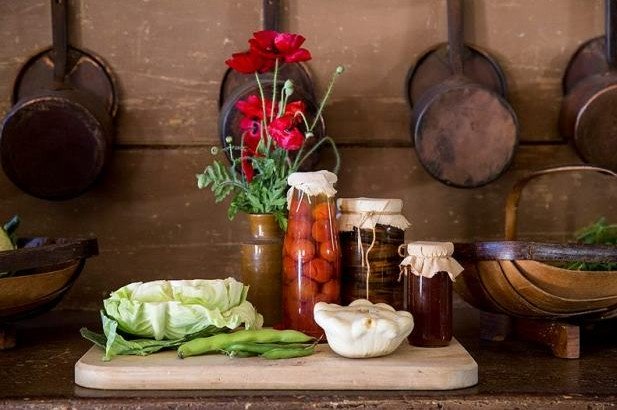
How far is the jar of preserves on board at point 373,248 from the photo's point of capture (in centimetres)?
146

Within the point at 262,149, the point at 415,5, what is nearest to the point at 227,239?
the point at 262,149

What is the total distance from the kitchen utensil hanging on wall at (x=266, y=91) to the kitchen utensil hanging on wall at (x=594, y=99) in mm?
640

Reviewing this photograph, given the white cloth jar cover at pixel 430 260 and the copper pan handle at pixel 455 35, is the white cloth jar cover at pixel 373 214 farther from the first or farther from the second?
the copper pan handle at pixel 455 35

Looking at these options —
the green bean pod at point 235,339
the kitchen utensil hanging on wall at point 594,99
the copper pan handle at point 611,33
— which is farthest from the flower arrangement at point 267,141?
the copper pan handle at point 611,33

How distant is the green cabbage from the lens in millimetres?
1353

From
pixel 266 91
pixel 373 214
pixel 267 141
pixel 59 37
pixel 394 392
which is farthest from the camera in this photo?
pixel 59 37

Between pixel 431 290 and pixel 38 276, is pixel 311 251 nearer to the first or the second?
pixel 431 290

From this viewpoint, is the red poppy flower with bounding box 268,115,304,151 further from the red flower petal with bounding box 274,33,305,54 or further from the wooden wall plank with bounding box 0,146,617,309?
the wooden wall plank with bounding box 0,146,617,309

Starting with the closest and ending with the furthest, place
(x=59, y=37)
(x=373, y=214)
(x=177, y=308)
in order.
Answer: (x=177, y=308), (x=373, y=214), (x=59, y=37)

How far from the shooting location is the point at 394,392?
1.23 meters

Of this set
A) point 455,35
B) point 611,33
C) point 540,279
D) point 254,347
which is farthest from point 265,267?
point 611,33

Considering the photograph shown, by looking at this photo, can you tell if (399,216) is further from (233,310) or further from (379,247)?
(233,310)

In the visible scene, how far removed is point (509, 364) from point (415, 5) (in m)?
0.99

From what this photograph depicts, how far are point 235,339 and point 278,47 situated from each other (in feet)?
1.91
